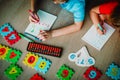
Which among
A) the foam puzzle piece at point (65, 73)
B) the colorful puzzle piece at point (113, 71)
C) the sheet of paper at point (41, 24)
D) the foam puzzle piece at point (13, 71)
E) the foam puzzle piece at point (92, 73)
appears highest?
the sheet of paper at point (41, 24)

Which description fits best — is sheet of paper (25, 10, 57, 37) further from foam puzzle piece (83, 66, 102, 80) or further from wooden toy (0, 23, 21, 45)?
foam puzzle piece (83, 66, 102, 80)

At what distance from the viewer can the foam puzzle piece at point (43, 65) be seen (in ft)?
4.25

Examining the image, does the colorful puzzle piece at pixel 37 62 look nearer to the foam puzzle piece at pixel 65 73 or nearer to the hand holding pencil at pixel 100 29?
the foam puzzle piece at pixel 65 73

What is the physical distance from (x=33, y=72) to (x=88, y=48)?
1.27 ft

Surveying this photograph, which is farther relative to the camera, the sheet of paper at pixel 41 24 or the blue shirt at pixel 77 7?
the sheet of paper at pixel 41 24

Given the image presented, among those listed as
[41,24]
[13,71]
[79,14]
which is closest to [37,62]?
[13,71]

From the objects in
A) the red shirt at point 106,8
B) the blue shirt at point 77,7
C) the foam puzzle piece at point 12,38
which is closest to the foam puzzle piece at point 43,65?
the foam puzzle piece at point 12,38

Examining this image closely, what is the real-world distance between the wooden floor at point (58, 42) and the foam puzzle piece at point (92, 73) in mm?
23

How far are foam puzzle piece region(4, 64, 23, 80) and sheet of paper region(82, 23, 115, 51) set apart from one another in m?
0.47

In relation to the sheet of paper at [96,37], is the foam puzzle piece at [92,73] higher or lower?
lower

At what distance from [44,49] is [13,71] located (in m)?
0.24

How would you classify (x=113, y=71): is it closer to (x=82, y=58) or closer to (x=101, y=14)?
(x=82, y=58)

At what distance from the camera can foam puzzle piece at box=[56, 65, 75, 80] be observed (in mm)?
1271

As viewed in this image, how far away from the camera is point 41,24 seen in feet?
4.60
